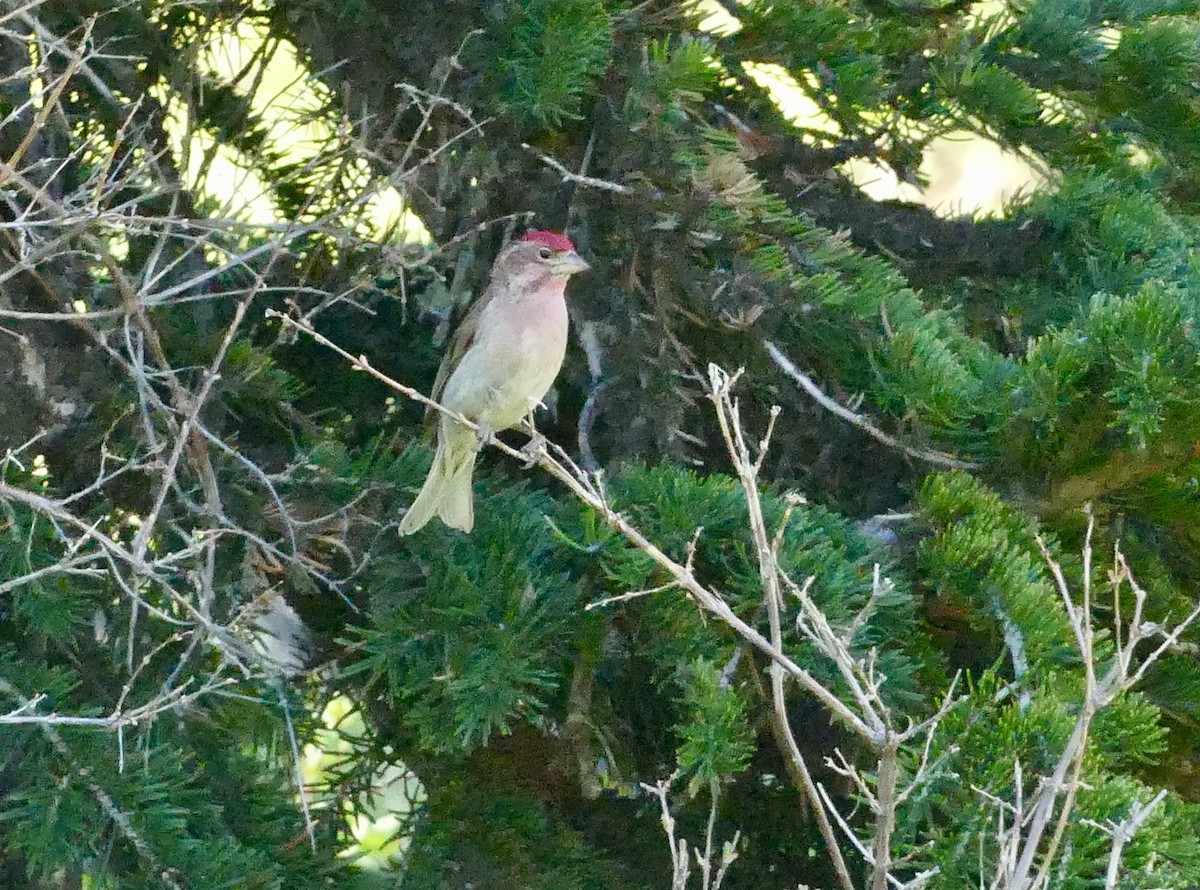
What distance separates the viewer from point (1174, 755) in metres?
2.53

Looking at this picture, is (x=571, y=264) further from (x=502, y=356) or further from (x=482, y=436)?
(x=502, y=356)

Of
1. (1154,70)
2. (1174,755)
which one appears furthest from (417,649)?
(1154,70)

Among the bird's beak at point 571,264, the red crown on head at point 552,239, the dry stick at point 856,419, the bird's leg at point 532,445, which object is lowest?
the dry stick at point 856,419

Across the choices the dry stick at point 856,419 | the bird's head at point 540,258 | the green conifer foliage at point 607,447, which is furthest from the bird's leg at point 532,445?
the dry stick at point 856,419

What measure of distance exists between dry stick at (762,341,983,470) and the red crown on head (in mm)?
436

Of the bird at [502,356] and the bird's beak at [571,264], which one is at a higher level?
the bird's beak at [571,264]

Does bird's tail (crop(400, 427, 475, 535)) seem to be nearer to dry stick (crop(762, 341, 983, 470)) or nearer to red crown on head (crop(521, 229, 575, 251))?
red crown on head (crop(521, 229, 575, 251))

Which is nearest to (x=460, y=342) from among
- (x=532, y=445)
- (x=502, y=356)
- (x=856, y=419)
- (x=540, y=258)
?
(x=502, y=356)

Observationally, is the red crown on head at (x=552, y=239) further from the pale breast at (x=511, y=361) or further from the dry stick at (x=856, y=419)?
the dry stick at (x=856, y=419)

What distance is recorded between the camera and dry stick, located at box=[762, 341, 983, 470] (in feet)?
8.15

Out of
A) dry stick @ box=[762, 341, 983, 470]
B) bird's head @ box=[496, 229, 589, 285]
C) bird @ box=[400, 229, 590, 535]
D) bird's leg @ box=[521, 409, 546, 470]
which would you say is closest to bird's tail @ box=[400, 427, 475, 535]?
bird @ box=[400, 229, 590, 535]

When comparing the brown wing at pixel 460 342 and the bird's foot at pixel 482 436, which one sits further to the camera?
the brown wing at pixel 460 342

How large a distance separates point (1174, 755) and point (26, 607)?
79.4 inches

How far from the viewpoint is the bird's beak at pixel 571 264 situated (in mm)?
2770
